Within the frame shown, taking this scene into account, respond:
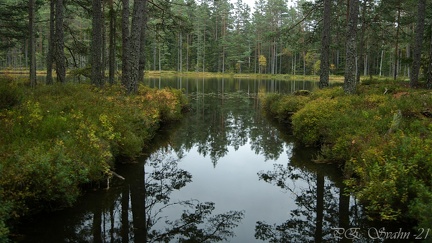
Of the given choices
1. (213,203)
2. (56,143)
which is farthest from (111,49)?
(213,203)

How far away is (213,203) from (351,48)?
11.5 metres

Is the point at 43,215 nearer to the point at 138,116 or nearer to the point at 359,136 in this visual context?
the point at 138,116

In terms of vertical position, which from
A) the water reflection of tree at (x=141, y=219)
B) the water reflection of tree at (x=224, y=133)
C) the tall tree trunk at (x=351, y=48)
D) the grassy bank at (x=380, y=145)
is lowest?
the water reflection of tree at (x=141, y=219)

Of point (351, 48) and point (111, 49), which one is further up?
point (111, 49)

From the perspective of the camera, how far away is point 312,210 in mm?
7398

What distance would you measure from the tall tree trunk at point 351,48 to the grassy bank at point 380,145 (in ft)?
2.26

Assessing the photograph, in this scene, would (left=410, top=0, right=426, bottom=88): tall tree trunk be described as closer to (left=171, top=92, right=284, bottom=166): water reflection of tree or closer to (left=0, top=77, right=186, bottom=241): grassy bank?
(left=171, top=92, right=284, bottom=166): water reflection of tree

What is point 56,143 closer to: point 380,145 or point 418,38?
point 380,145

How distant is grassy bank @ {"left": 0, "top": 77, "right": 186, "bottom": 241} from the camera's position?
5.79 m

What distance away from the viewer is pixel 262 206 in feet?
25.0

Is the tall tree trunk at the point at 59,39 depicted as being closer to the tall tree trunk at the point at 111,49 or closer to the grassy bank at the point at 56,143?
the grassy bank at the point at 56,143

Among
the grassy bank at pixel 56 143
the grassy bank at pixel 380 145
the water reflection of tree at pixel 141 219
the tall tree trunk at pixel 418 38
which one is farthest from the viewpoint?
the tall tree trunk at pixel 418 38

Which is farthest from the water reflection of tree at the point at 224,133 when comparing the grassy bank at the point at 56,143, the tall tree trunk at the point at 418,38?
the tall tree trunk at the point at 418,38

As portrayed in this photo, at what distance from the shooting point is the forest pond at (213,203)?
6.10 meters
